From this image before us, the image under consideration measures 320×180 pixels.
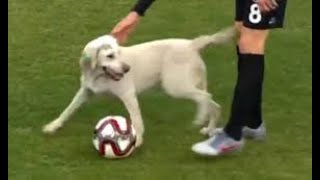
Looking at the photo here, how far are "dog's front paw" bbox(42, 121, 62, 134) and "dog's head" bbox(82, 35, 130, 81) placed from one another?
534mm

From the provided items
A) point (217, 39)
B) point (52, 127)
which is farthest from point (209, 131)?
point (52, 127)

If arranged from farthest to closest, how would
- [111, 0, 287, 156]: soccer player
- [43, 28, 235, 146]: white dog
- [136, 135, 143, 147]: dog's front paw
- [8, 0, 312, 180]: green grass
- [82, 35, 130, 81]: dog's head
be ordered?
[43, 28, 235, 146]: white dog < [136, 135, 143, 147]: dog's front paw < [82, 35, 130, 81]: dog's head < [8, 0, 312, 180]: green grass < [111, 0, 287, 156]: soccer player

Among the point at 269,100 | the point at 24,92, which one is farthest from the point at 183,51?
the point at 24,92

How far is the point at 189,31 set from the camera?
8.24 meters

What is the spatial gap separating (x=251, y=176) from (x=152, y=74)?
3.49ft

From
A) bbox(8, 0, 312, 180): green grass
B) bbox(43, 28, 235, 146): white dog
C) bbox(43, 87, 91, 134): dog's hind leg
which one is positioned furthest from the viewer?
bbox(43, 87, 91, 134): dog's hind leg

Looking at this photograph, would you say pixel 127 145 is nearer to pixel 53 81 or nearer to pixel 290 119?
pixel 290 119

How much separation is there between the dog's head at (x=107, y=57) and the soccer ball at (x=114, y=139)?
12.3 inches

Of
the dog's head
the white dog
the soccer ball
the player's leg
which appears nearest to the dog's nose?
the dog's head

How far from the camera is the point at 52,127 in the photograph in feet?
18.3

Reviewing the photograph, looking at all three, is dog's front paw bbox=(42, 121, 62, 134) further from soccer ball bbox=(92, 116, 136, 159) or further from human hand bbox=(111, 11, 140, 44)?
human hand bbox=(111, 11, 140, 44)

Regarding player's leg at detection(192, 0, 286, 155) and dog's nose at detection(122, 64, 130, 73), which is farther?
dog's nose at detection(122, 64, 130, 73)

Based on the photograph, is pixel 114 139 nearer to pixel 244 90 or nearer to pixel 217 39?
pixel 244 90

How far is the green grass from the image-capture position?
5.03 m
